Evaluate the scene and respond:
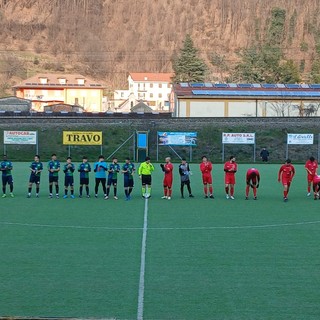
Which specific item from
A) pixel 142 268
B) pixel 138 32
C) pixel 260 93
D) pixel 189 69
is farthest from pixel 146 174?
pixel 138 32

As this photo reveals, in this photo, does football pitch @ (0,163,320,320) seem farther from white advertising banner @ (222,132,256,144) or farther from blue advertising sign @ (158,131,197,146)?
blue advertising sign @ (158,131,197,146)

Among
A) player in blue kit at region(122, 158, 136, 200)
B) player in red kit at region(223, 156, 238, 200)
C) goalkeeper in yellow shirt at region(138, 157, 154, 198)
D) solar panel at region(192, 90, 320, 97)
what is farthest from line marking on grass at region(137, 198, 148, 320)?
solar panel at region(192, 90, 320, 97)

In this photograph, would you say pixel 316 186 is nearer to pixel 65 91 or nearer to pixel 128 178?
pixel 128 178

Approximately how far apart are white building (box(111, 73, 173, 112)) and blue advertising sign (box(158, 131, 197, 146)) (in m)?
68.3

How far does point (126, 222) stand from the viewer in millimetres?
Answer: 19562

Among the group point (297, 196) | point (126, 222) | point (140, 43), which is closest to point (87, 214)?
point (126, 222)

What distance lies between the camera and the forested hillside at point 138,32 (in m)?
133

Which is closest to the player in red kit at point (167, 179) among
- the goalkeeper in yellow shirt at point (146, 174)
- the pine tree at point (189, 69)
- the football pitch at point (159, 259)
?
the goalkeeper in yellow shirt at point (146, 174)

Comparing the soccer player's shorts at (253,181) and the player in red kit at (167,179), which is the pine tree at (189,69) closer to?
the player in red kit at (167,179)

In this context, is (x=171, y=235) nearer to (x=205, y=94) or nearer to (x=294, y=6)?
(x=205, y=94)

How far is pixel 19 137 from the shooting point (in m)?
47.9

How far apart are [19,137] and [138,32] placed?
104011 mm

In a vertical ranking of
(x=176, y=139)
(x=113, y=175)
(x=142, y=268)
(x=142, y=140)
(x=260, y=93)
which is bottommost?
(x=142, y=268)

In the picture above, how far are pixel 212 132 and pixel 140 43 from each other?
96.4 metres
